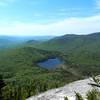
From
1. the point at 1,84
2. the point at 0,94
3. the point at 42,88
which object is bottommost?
the point at 42,88

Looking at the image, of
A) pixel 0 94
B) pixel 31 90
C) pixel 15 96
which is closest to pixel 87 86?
pixel 0 94

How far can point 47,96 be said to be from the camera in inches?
2142

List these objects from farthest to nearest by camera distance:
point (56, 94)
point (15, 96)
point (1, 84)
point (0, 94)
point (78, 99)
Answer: point (15, 96) < point (0, 94) < point (1, 84) < point (56, 94) < point (78, 99)

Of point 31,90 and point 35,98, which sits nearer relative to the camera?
point 35,98

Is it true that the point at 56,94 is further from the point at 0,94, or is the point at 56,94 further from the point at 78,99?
the point at 0,94

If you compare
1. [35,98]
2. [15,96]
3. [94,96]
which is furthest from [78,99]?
[15,96]

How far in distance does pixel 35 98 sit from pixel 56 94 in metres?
5.88

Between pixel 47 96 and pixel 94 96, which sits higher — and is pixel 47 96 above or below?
below

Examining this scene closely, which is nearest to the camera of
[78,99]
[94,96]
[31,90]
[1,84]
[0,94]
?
[94,96]

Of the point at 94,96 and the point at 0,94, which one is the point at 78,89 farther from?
the point at 0,94

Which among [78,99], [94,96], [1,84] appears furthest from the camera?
[1,84]

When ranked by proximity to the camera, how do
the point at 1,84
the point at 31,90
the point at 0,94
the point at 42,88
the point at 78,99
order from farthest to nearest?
1. the point at 42,88
2. the point at 31,90
3. the point at 0,94
4. the point at 1,84
5. the point at 78,99

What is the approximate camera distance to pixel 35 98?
57.5m

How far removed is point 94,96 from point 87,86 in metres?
33.3
